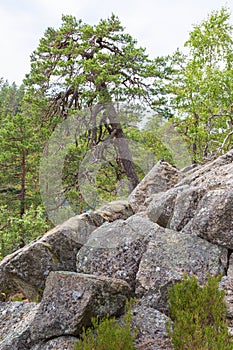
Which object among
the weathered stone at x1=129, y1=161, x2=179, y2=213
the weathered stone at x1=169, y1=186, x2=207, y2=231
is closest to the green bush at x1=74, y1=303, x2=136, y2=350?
the weathered stone at x1=169, y1=186, x2=207, y2=231

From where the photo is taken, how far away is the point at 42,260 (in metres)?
6.51

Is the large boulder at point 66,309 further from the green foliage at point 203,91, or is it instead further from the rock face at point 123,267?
the green foliage at point 203,91

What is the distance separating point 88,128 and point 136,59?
370 centimetres

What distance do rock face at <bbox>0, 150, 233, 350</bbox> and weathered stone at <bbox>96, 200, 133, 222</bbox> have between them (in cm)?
61

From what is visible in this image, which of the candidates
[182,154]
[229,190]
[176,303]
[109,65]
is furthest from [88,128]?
[176,303]

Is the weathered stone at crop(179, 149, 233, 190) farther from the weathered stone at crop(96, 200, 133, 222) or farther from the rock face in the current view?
the weathered stone at crop(96, 200, 133, 222)

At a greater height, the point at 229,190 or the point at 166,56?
the point at 166,56

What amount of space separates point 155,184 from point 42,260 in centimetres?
382

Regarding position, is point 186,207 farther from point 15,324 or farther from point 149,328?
point 15,324

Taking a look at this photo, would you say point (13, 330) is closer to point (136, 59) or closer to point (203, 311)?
point (203, 311)

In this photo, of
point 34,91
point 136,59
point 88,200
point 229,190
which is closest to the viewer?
point 229,190

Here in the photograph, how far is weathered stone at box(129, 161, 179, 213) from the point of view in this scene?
9.12m

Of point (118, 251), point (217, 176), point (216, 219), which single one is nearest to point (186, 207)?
point (216, 219)

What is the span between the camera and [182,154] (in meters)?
13.2
